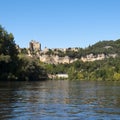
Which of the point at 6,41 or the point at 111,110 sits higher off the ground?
the point at 6,41

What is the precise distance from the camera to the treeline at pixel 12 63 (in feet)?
416

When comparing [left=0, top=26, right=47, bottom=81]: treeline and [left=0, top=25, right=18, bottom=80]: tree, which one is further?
[left=0, top=26, right=47, bottom=81]: treeline

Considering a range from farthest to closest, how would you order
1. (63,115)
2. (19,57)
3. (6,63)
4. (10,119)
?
1. (19,57)
2. (6,63)
3. (63,115)
4. (10,119)

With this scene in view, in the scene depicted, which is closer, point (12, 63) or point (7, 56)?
point (7, 56)

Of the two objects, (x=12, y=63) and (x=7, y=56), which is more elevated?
(x=7, y=56)

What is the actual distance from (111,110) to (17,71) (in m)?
102

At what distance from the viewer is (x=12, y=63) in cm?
13325

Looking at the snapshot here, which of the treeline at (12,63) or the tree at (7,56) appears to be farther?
the treeline at (12,63)

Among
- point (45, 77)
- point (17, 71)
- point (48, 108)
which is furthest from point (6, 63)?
point (48, 108)

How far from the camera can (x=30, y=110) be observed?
111ft

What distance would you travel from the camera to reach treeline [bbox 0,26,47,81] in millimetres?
126675

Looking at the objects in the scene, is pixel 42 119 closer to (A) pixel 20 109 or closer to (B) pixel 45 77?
(A) pixel 20 109

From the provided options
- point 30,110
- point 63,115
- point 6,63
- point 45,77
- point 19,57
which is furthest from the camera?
point 45,77

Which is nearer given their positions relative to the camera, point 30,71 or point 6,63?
point 6,63
